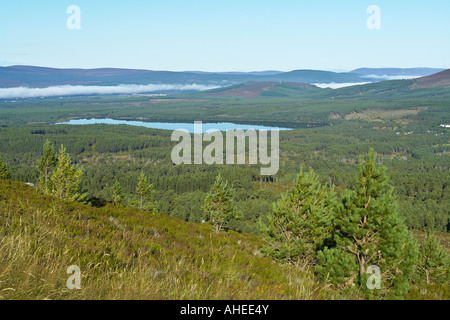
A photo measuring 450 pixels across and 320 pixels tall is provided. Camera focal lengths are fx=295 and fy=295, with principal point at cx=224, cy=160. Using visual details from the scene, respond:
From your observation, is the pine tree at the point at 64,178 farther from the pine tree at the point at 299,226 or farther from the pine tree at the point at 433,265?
the pine tree at the point at 433,265

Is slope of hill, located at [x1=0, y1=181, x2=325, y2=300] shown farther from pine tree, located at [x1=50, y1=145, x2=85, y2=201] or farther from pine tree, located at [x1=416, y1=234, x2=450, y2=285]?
pine tree, located at [x1=416, y1=234, x2=450, y2=285]

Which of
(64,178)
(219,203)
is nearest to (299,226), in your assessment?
(219,203)

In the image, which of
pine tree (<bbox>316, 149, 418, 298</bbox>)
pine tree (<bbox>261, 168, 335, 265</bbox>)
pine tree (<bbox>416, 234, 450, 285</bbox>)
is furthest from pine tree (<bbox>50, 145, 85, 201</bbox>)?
pine tree (<bbox>416, 234, 450, 285</bbox>)

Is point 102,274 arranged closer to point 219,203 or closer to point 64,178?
point 64,178

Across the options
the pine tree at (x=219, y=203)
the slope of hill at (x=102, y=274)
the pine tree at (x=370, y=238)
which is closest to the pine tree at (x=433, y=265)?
the pine tree at (x=219, y=203)
